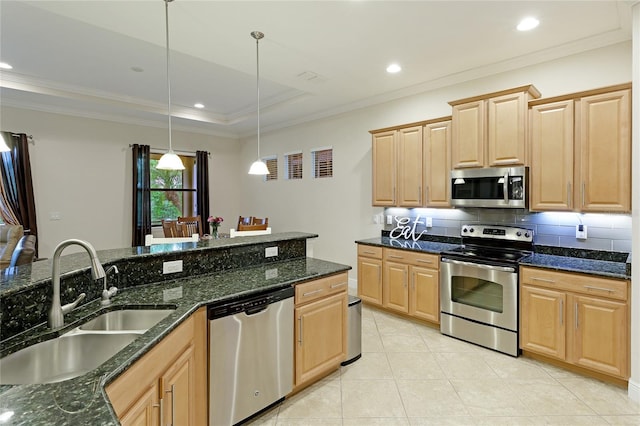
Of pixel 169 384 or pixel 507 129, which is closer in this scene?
pixel 169 384

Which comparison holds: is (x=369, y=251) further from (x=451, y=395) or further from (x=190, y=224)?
(x=190, y=224)

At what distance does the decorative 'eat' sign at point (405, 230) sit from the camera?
4293 millimetres

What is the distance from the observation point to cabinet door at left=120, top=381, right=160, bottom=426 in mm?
1200

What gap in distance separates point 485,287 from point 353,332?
141 cm

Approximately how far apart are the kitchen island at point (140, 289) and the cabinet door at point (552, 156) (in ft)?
6.91

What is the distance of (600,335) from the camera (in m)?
2.54

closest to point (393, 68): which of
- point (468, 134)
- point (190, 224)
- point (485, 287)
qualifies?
point (468, 134)

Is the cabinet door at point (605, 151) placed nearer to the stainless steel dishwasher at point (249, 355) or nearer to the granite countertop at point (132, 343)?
the granite countertop at point (132, 343)

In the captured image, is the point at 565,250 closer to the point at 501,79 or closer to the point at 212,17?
the point at 501,79

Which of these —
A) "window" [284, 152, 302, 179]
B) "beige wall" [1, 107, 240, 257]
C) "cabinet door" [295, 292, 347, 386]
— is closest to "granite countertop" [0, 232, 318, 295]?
"cabinet door" [295, 292, 347, 386]

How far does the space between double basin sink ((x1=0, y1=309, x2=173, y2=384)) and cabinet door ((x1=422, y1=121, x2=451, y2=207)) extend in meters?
3.33

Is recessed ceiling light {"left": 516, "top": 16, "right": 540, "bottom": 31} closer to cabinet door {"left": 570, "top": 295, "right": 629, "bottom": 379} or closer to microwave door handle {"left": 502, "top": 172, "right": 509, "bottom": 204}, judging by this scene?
microwave door handle {"left": 502, "top": 172, "right": 509, "bottom": 204}

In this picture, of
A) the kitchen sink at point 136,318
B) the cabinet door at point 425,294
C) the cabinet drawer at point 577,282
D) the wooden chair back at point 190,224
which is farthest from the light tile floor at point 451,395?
the wooden chair back at point 190,224

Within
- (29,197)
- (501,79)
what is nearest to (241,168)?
(29,197)
